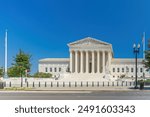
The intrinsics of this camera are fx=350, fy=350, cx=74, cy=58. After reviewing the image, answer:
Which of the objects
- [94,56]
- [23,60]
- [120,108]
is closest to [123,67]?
[94,56]

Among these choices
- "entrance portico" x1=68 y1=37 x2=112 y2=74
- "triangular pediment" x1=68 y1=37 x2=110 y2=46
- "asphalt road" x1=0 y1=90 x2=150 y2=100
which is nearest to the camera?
"asphalt road" x1=0 y1=90 x2=150 y2=100

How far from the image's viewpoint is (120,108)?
27.2 ft

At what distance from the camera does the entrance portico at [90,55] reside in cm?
14862

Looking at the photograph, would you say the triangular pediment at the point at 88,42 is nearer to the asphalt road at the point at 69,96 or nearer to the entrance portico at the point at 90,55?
the entrance portico at the point at 90,55

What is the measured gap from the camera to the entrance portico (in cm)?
14862

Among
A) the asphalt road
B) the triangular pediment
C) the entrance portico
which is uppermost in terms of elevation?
the triangular pediment

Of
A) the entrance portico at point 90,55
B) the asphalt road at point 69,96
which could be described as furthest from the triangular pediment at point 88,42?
the asphalt road at point 69,96

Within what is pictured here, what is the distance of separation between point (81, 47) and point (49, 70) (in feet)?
107

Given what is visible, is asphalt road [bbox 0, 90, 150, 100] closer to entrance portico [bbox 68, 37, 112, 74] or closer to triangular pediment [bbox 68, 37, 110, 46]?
entrance portico [bbox 68, 37, 112, 74]

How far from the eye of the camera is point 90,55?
497 feet

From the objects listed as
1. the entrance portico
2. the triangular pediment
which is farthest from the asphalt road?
the triangular pediment

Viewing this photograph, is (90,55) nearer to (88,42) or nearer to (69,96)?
(88,42)

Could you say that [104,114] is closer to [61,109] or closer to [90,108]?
[90,108]

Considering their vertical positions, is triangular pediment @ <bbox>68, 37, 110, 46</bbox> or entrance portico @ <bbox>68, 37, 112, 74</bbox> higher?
triangular pediment @ <bbox>68, 37, 110, 46</bbox>
